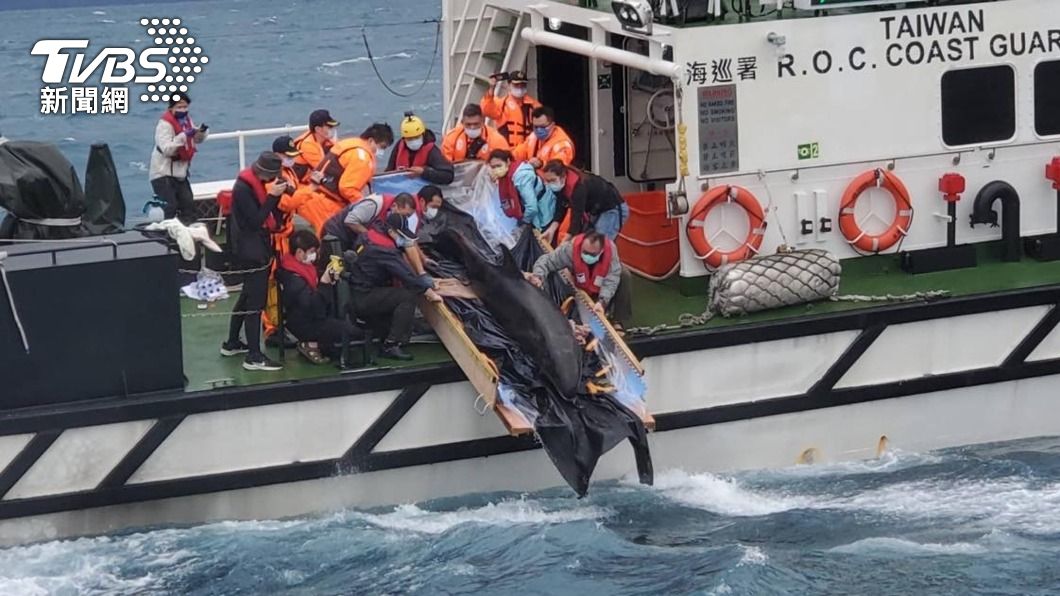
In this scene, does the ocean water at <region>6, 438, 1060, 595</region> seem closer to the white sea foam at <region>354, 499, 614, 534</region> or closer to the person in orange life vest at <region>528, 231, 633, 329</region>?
the white sea foam at <region>354, 499, 614, 534</region>

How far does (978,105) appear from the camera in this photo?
13414 mm

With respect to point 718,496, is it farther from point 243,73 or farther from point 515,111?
point 243,73

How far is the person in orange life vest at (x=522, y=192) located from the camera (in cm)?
1258

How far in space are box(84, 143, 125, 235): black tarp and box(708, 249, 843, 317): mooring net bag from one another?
158 inches

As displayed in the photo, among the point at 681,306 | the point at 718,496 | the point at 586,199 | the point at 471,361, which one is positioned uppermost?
the point at 586,199

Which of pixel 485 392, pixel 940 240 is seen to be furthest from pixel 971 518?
pixel 485 392

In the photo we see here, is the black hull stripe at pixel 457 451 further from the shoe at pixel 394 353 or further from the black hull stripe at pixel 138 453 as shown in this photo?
the shoe at pixel 394 353

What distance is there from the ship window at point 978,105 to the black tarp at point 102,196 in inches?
228

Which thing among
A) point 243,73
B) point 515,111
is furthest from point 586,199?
point 243,73

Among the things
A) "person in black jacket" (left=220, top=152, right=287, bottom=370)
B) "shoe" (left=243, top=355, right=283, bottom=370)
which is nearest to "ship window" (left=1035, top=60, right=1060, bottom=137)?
"person in black jacket" (left=220, top=152, right=287, bottom=370)

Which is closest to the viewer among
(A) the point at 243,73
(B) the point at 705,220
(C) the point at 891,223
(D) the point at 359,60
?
(B) the point at 705,220

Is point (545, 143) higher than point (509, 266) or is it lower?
higher

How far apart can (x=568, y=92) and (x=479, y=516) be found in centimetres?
449

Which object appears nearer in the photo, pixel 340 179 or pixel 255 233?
pixel 255 233
